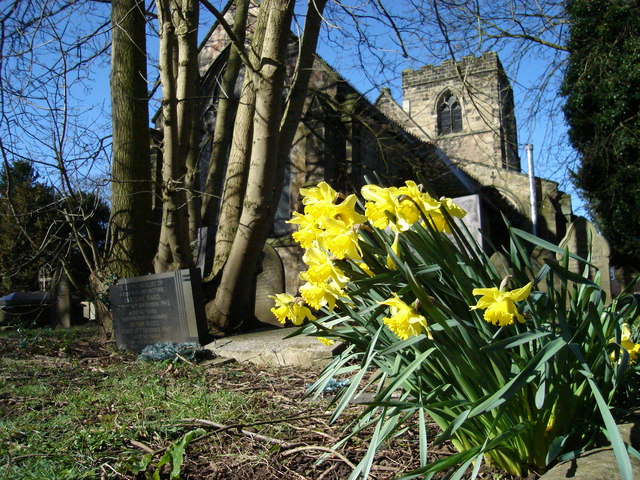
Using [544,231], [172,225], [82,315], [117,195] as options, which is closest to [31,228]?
[82,315]

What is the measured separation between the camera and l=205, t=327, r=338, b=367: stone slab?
4.58m

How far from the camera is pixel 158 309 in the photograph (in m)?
6.24

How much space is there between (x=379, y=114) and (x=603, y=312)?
12034 mm

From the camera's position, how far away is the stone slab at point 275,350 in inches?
180

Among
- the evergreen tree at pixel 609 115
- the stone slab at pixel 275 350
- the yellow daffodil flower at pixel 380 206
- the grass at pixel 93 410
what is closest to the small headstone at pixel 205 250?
the stone slab at pixel 275 350

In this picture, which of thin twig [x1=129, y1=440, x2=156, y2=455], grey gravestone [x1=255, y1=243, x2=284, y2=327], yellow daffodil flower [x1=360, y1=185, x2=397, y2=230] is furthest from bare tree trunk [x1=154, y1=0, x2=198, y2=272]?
yellow daffodil flower [x1=360, y1=185, x2=397, y2=230]

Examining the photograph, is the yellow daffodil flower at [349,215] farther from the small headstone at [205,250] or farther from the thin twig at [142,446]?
the small headstone at [205,250]

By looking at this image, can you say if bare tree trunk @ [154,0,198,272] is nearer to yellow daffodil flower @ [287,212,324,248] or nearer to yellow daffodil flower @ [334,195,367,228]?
yellow daffodil flower @ [287,212,324,248]

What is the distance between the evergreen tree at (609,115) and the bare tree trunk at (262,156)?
8933 mm

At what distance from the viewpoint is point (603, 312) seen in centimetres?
220

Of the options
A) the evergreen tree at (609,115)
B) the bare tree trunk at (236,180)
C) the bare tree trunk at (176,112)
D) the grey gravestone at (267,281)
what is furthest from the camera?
the evergreen tree at (609,115)

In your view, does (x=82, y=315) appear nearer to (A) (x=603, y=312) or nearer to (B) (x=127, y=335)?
(B) (x=127, y=335)

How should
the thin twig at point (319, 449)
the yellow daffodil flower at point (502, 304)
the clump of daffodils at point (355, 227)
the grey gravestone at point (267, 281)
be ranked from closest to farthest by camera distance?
the yellow daffodil flower at point (502, 304), the clump of daffodils at point (355, 227), the thin twig at point (319, 449), the grey gravestone at point (267, 281)

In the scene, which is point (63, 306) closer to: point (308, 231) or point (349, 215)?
point (308, 231)
